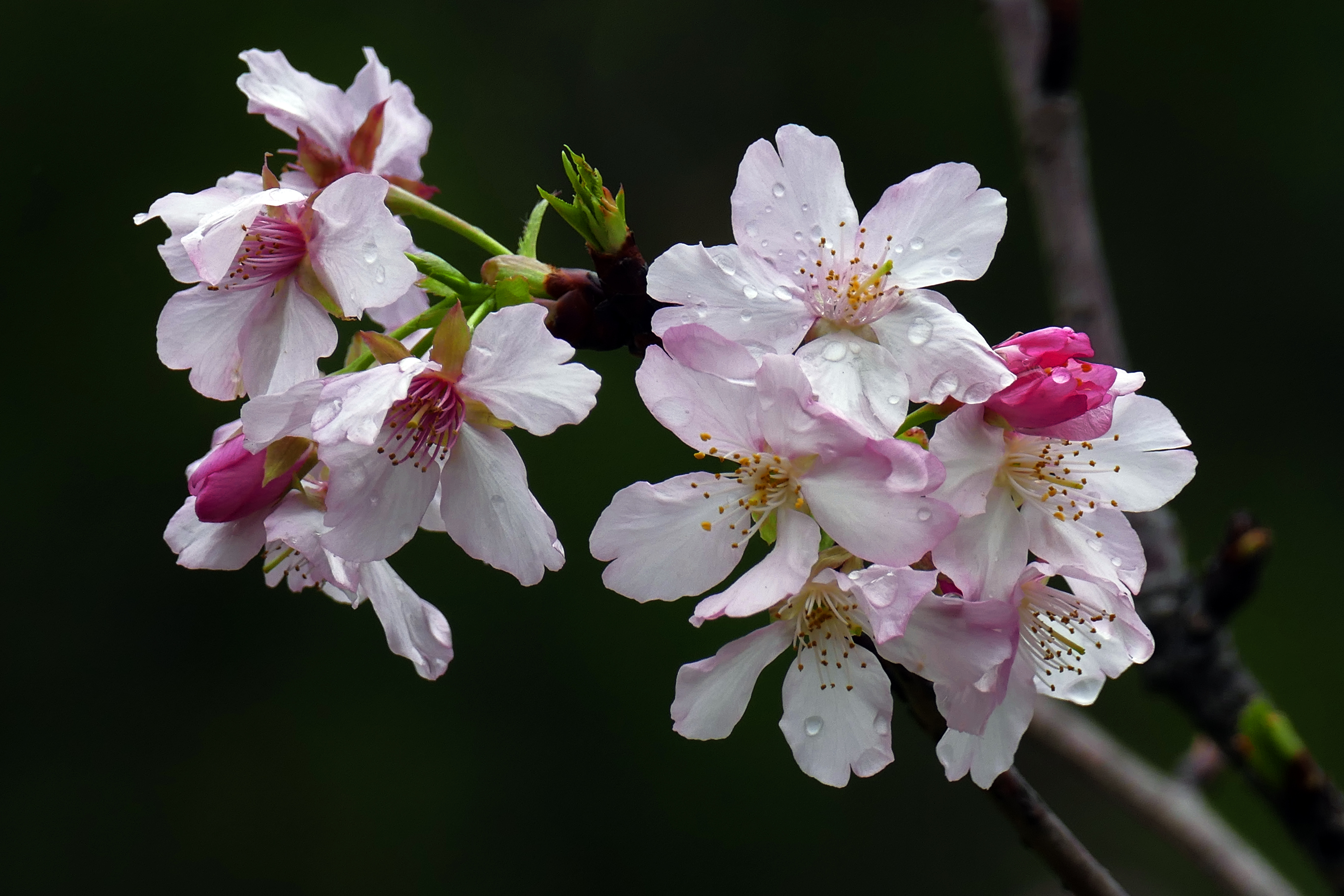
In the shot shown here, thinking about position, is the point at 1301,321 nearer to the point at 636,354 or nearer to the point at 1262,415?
the point at 1262,415

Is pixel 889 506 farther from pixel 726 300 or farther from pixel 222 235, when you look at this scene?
pixel 222 235

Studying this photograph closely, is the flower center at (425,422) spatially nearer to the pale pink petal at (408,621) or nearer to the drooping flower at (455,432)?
the drooping flower at (455,432)

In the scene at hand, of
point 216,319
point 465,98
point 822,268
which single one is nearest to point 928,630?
point 822,268

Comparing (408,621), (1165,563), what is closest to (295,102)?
(408,621)

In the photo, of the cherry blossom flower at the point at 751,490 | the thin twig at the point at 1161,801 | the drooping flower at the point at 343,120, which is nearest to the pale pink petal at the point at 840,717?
the cherry blossom flower at the point at 751,490

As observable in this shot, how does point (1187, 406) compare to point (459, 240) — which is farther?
point (1187, 406)

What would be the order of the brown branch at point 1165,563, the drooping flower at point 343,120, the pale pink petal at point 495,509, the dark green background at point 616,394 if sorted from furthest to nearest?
the dark green background at point 616,394, the brown branch at point 1165,563, the drooping flower at point 343,120, the pale pink petal at point 495,509

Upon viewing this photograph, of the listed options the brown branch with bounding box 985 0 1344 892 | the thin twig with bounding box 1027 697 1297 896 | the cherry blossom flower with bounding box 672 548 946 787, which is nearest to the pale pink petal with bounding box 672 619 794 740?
the cherry blossom flower with bounding box 672 548 946 787
